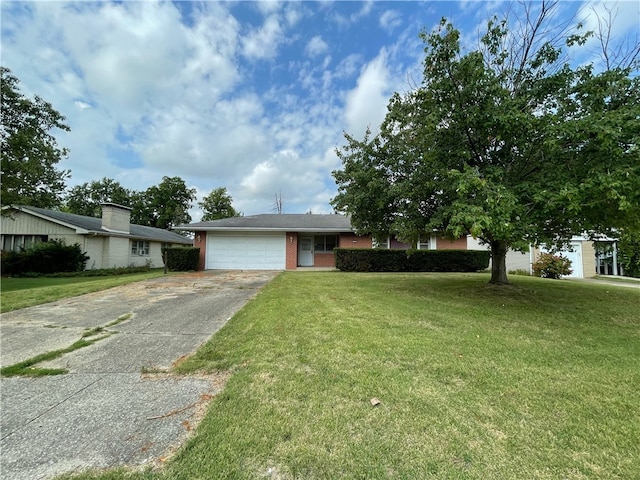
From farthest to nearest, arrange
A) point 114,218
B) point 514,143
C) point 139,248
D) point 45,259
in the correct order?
point 139,248 → point 114,218 → point 45,259 → point 514,143

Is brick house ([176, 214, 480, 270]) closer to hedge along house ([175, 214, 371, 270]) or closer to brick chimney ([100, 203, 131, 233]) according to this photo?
hedge along house ([175, 214, 371, 270])

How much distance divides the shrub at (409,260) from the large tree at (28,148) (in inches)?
621

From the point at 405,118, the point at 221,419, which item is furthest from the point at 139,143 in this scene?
the point at 221,419

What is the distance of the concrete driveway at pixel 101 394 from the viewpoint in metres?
2.12

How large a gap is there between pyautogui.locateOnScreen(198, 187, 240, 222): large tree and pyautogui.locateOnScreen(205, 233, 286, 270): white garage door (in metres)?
23.9

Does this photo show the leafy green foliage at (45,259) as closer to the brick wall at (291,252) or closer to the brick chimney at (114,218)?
the brick chimney at (114,218)

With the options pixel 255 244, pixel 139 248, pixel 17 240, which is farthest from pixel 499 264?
pixel 17 240

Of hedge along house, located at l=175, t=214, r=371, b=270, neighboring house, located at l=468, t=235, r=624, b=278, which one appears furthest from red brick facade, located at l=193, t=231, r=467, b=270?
neighboring house, located at l=468, t=235, r=624, b=278

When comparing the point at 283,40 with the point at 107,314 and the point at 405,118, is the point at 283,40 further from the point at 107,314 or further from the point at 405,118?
the point at 107,314

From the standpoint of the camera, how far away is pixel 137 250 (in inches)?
866

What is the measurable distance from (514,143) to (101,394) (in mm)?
8209

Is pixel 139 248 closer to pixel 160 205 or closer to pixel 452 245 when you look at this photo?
pixel 160 205

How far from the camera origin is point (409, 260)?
53.3ft

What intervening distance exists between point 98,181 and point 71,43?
39.9m
